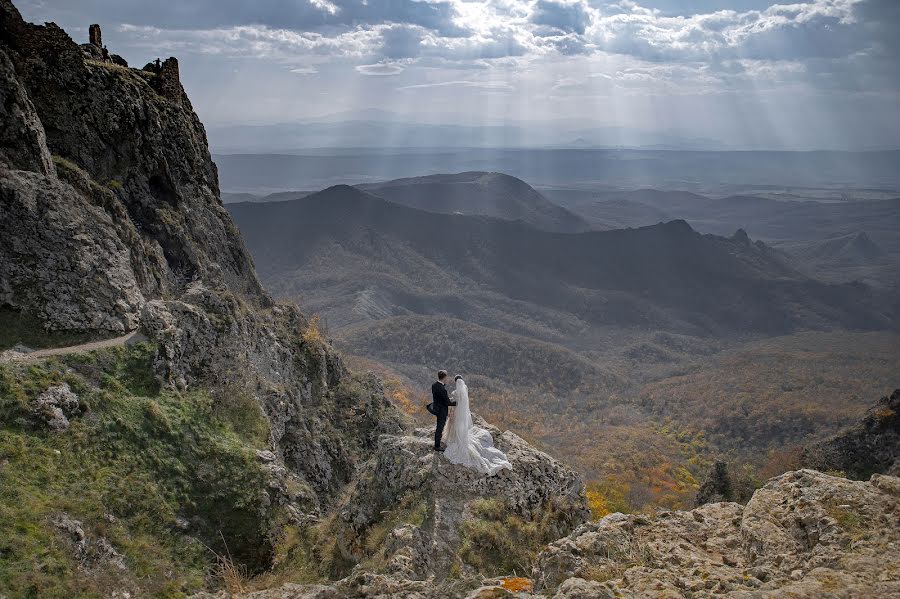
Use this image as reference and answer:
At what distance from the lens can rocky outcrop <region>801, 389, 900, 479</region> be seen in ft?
120

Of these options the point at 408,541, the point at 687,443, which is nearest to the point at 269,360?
the point at 408,541

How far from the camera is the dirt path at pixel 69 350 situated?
16.2 m

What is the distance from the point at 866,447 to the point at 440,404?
1476 inches

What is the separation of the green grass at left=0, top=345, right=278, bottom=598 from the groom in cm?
602

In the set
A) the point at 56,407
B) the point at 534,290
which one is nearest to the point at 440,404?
the point at 56,407

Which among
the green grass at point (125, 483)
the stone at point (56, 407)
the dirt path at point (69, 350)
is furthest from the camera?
the dirt path at point (69, 350)

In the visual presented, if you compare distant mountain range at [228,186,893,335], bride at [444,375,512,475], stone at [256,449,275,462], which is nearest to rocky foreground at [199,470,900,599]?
bride at [444,375,512,475]

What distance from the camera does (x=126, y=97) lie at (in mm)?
26891

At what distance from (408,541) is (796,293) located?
208 m

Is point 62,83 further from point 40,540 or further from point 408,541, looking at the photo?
point 408,541

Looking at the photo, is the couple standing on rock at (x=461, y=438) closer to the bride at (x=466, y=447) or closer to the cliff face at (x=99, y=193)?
the bride at (x=466, y=447)

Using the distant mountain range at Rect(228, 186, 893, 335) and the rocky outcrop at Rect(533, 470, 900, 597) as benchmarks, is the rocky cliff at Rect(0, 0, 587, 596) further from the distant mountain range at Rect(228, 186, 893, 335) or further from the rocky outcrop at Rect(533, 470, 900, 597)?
the distant mountain range at Rect(228, 186, 893, 335)

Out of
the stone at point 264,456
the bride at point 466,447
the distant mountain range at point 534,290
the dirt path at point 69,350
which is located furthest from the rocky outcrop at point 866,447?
the distant mountain range at point 534,290

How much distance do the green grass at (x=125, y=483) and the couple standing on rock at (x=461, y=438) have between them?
20.7 ft
